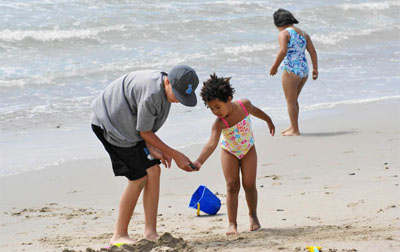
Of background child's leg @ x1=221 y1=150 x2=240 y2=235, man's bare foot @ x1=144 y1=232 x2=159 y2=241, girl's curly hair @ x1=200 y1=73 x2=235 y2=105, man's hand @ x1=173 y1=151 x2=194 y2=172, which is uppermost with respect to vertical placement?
girl's curly hair @ x1=200 y1=73 x2=235 y2=105

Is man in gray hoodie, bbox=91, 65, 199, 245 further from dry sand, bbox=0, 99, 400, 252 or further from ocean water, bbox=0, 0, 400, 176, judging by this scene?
ocean water, bbox=0, 0, 400, 176

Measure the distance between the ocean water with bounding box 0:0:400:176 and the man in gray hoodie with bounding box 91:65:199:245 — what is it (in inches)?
109

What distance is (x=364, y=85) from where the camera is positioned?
11617mm

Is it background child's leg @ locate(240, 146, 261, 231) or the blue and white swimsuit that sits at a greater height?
the blue and white swimsuit

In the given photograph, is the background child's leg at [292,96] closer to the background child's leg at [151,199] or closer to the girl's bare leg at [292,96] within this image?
the girl's bare leg at [292,96]

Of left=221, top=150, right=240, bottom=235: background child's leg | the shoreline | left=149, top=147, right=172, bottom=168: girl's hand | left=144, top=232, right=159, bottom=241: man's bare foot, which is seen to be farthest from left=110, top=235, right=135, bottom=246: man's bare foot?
the shoreline

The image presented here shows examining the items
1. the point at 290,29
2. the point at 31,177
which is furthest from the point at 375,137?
the point at 31,177

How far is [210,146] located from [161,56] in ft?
36.9

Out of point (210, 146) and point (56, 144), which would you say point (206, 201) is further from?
point (56, 144)

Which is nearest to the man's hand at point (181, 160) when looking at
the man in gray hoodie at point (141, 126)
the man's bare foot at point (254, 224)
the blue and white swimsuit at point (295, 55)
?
the man in gray hoodie at point (141, 126)

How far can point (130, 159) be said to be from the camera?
4.48m

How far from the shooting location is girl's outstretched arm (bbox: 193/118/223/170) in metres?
4.52

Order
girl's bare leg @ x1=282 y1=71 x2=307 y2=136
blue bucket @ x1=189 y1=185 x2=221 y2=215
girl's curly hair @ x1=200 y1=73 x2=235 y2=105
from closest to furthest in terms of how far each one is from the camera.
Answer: girl's curly hair @ x1=200 y1=73 x2=235 y2=105 < blue bucket @ x1=189 y1=185 x2=221 y2=215 < girl's bare leg @ x1=282 y1=71 x2=307 y2=136

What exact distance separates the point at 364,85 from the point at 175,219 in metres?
7.01
